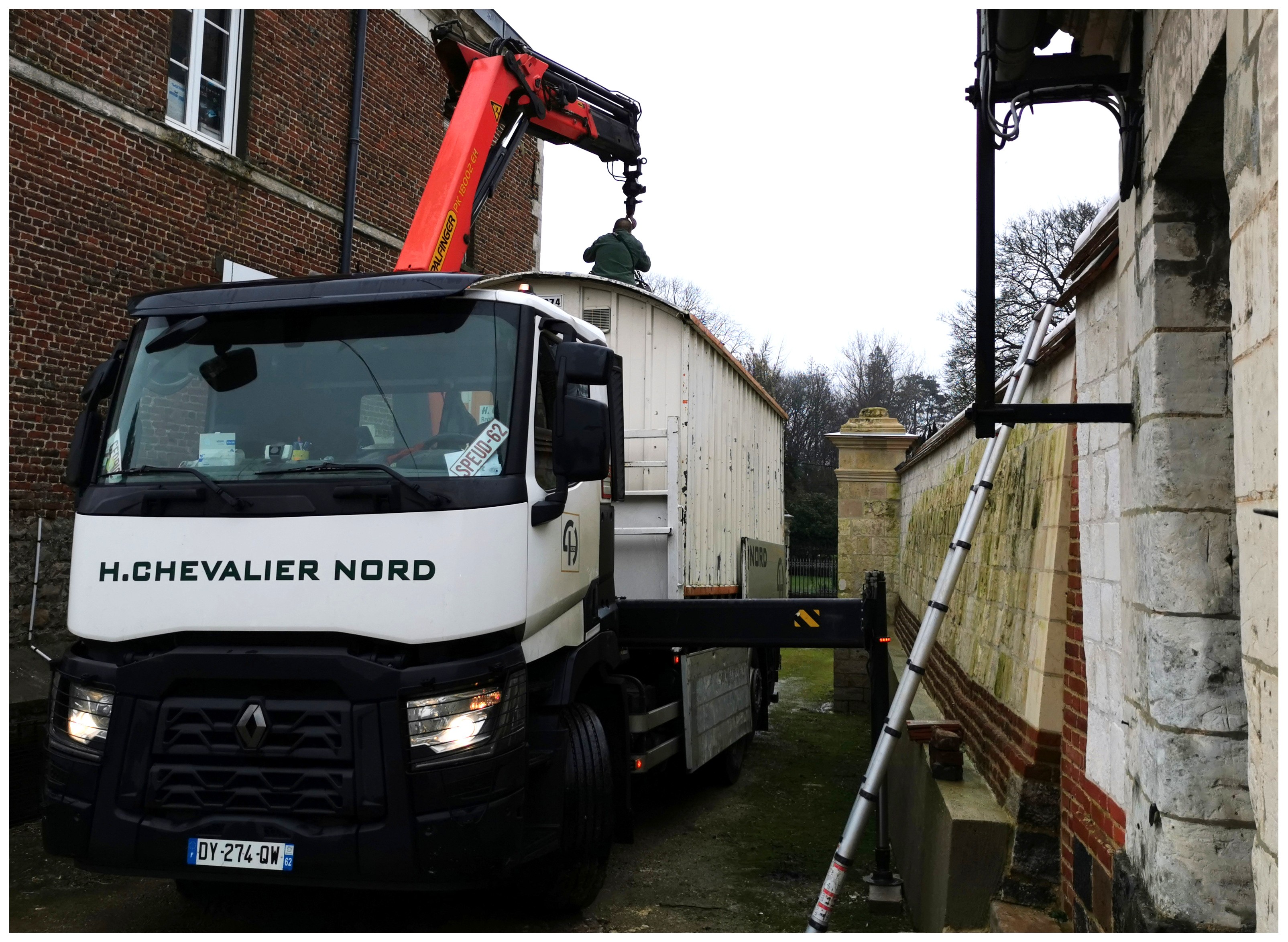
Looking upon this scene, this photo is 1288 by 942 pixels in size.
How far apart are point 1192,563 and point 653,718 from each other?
4188 millimetres

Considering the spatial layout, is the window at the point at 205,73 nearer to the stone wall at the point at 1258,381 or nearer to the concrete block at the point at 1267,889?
the stone wall at the point at 1258,381

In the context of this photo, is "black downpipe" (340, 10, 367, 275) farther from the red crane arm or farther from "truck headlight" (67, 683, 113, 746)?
"truck headlight" (67, 683, 113, 746)

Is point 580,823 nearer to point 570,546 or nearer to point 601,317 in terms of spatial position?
point 570,546

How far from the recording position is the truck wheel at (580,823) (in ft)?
15.8

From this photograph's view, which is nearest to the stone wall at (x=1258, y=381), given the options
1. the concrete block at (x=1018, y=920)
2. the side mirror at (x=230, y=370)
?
the concrete block at (x=1018, y=920)

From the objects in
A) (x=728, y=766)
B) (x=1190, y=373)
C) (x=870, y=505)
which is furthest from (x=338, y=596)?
(x=870, y=505)

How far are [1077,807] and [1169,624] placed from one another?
1.34 metres

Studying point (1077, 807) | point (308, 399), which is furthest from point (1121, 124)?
point (308, 399)

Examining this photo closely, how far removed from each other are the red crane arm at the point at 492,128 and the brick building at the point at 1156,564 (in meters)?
3.86

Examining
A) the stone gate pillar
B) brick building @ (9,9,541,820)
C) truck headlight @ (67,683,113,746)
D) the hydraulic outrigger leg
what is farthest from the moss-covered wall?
brick building @ (9,9,541,820)

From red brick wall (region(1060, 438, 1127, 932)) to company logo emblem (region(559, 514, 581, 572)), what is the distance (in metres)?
2.29

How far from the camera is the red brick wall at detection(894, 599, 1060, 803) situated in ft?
14.0

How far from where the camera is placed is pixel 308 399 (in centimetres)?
457

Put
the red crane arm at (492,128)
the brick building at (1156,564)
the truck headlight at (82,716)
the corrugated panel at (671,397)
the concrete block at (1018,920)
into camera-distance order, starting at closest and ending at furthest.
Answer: the brick building at (1156,564) < the concrete block at (1018,920) < the truck headlight at (82,716) < the red crane arm at (492,128) < the corrugated panel at (671,397)
